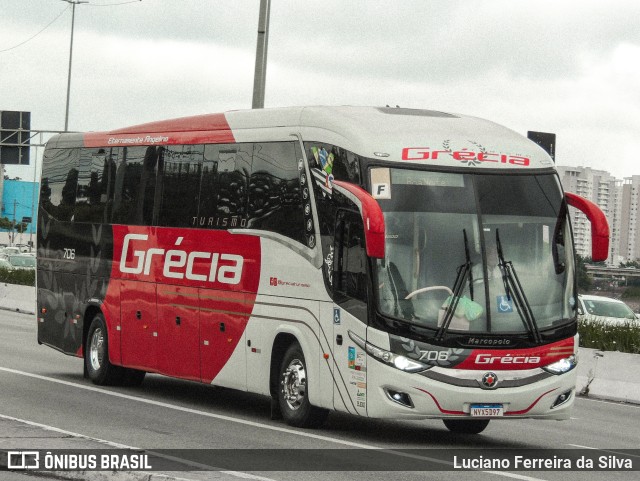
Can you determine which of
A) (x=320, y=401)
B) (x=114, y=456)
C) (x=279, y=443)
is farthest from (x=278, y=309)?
(x=114, y=456)

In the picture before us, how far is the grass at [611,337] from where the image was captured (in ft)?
Result: 75.0

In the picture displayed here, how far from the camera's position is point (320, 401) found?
551 inches

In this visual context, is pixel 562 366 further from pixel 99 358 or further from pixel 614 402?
pixel 614 402

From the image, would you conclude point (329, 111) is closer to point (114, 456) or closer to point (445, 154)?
point (445, 154)

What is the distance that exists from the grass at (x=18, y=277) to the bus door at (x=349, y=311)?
98.3 feet

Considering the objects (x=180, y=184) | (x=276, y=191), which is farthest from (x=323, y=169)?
(x=180, y=184)

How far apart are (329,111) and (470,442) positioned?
12.6ft

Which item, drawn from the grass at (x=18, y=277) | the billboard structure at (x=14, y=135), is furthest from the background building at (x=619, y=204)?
the grass at (x=18, y=277)

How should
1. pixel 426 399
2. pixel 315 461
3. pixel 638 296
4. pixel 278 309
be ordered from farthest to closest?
pixel 638 296 → pixel 278 309 → pixel 426 399 → pixel 315 461

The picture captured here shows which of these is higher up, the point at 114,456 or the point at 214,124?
the point at 214,124

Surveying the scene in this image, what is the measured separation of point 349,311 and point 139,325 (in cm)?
532

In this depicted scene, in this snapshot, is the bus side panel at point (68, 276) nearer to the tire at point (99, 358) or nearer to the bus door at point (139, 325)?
the tire at point (99, 358)

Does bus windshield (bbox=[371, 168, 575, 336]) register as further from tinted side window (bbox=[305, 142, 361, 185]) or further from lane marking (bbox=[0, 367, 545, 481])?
lane marking (bbox=[0, 367, 545, 481])

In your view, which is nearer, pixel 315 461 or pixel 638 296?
→ pixel 315 461
